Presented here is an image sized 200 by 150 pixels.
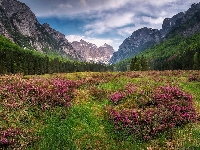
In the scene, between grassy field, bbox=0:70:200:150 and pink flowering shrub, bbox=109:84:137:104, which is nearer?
grassy field, bbox=0:70:200:150

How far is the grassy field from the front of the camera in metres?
15.5

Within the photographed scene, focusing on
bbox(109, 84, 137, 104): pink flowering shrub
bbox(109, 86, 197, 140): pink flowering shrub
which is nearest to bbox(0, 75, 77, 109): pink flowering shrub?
bbox(109, 84, 137, 104): pink flowering shrub

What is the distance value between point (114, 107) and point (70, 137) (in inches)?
226

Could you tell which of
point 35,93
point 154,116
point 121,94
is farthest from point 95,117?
point 35,93

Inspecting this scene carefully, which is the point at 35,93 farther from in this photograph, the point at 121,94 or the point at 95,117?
the point at 121,94

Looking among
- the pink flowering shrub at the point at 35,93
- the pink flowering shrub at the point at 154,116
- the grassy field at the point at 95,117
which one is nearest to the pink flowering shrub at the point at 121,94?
the grassy field at the point at 95,117

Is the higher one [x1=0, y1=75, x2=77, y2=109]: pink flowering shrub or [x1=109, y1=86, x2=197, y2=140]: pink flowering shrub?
[x1=0, y1=75, x2=77, y2=109]: pink flowering shrub

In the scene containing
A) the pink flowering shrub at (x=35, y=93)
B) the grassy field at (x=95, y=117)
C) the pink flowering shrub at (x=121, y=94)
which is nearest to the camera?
the grassy field at (x=95, y=117)

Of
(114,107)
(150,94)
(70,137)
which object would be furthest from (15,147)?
(150,94)

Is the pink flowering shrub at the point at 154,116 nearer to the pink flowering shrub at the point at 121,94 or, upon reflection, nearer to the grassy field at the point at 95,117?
the grassy field at the point at 95,117

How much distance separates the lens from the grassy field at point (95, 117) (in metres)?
15.5

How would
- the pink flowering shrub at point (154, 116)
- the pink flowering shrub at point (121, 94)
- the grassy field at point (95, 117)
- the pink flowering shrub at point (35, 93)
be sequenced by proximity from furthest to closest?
the pink flowering shrub at point (121, 94), the pink flowering shrub at point (35, 93), the pink flowering shrub at point (154, 116), the grassy field at point (95, 117)

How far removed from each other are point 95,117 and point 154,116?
5.04 m

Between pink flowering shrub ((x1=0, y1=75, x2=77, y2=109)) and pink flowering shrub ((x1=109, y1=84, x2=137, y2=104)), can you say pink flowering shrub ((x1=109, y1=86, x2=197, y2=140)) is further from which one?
pink flowering shrub ((x1=0, y1=75, x2=77, y2=109))
